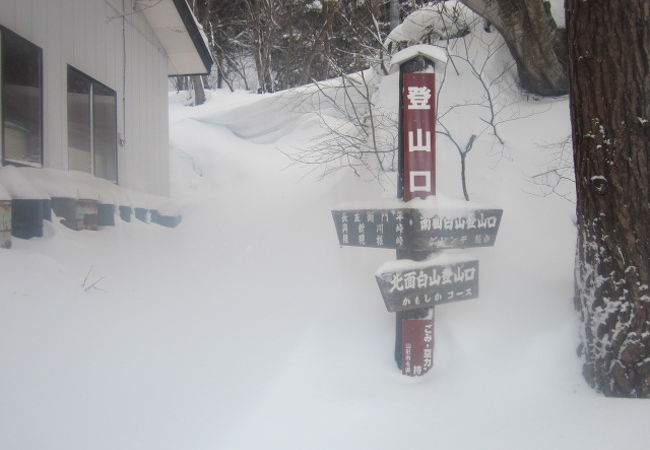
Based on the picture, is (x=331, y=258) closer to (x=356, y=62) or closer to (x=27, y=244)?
(x=27, y=244)

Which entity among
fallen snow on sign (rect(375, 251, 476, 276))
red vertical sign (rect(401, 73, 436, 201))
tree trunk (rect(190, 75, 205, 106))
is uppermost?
tree trunk (rect(190, 75, 205, 106))

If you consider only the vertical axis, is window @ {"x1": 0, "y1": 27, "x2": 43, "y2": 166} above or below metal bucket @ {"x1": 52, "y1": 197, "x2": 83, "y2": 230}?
above

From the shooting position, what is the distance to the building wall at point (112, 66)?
195 inches

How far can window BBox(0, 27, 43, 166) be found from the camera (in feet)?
14.2

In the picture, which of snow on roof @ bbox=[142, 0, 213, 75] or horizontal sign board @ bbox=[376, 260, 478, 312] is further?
snow on roof @ bbox=[142, 0, 213, 75]

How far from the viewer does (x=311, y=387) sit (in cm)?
302

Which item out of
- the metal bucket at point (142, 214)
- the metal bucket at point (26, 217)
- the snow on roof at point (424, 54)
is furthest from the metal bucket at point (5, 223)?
the metal bucket at point (142, 214)

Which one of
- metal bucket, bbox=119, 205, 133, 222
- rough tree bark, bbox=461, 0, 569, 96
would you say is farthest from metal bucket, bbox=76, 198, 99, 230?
rough tree bark, bbox=461, 0, 569, 96

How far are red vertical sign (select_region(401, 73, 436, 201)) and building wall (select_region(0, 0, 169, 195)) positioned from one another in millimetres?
3703

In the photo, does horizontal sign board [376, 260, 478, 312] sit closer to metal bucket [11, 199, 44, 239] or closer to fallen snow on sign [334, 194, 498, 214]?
fallen snow on sign [334, 194, 498, 214]

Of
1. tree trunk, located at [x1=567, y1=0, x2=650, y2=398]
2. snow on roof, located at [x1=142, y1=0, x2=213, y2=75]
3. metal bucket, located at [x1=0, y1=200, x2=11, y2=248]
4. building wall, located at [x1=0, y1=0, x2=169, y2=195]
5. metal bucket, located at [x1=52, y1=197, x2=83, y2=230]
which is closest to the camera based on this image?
tree trunk, located at [x1=567, y1=0, x2=650, y2=398]

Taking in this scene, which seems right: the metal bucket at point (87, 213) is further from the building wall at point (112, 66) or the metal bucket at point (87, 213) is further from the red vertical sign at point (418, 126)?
the red vertical sign at point (418, 126)

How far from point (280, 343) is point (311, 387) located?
0.67 metres

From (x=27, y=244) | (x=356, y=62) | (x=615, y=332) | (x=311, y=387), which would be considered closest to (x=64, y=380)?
(x=311, y=387)
